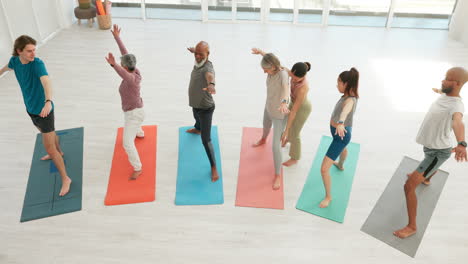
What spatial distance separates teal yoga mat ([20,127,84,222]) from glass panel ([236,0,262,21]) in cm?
562

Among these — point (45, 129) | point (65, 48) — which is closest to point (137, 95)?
point (45, 129)

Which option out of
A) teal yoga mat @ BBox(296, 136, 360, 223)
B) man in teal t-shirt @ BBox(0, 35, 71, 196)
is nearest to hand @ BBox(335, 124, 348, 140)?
teal yoga mat @ BBox(296, 136, 360, 223)

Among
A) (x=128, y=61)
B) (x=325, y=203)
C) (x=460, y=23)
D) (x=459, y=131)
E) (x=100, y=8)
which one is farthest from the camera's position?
(x=100, y=8)

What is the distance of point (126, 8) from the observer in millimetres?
9406

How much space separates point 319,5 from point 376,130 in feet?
15.4

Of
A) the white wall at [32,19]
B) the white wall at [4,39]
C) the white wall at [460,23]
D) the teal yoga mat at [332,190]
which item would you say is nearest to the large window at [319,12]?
the white wall at [460,23]

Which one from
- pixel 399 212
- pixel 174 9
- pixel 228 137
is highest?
pixel 174 9

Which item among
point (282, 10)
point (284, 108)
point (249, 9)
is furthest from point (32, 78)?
point (282, 10)

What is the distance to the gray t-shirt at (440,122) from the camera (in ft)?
10.1

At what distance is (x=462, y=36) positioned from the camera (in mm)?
7855

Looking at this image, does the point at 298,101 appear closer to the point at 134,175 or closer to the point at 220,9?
the point at 134,175

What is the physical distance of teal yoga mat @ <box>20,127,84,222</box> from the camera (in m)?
3.77

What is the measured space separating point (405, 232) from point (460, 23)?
6.34 metres

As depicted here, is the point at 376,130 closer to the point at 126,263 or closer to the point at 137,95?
the point at 137,95
